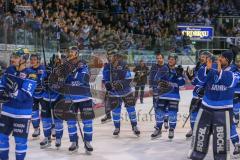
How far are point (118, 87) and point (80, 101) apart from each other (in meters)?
2.00

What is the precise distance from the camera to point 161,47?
20391 mm

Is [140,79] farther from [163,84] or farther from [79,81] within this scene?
[79,81]

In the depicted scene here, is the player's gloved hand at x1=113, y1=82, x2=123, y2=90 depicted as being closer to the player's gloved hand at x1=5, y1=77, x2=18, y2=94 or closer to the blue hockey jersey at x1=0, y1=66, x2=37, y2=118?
the blue hockey jersey at x1=0, y1=66, x2=37, y2=118

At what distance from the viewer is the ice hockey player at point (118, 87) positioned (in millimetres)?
9930

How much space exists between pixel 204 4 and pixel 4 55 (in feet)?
58.1

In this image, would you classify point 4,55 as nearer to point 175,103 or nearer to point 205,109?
point 175,103

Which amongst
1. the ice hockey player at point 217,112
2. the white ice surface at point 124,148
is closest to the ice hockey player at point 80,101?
the white ice surface at point 124,148

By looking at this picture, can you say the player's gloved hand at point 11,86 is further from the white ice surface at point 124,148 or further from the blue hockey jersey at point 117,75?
the blue hockey jersey at point 117,75

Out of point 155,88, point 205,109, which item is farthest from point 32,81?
point 155,88

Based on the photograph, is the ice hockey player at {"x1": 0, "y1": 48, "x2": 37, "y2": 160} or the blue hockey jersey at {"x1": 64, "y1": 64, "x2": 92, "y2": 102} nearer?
the ice hockey player at {"x1": 0, "y1": 48, "x2": 37, "y2": 160}

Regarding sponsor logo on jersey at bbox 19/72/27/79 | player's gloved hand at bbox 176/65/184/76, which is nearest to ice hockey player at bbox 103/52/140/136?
player's gloved hand at bbox 176/65/184/76

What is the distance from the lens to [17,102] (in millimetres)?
6594

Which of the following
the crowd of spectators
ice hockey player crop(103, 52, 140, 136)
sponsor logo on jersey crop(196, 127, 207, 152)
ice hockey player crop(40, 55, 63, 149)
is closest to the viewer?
sponsor logo on jersey crop(196, 127, 207, 152)

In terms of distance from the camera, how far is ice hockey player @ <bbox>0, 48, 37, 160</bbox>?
6484 millimetres
